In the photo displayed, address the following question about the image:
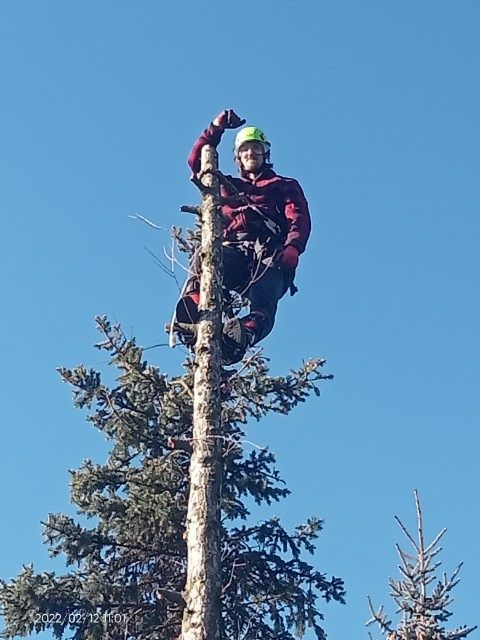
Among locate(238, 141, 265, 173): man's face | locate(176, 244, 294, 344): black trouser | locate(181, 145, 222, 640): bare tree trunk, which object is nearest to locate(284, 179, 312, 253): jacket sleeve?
locate(176, 244, 294, 344): black trouser

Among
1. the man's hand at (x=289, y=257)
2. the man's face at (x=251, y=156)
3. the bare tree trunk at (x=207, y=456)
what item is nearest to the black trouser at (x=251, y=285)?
the man's hand at (x=289, y=257)

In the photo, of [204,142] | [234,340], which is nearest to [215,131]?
[204,142]

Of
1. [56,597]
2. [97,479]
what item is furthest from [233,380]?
[56,597]

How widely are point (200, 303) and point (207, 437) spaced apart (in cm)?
140

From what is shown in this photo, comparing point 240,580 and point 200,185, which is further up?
point 200,185

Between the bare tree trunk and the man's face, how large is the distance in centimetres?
140

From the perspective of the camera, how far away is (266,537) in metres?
10.7

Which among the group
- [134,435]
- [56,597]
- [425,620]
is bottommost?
[425,620]

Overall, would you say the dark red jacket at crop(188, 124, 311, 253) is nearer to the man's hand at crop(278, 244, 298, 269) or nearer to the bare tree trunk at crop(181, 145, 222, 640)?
the man's hand at crop(278, 244, 298, 269)

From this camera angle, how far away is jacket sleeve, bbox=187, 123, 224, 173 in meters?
11.1

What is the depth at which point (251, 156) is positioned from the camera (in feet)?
39.3

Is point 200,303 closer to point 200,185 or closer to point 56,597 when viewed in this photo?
point 200,185

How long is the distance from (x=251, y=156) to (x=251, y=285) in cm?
167

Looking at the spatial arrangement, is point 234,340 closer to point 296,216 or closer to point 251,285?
point 251,285
